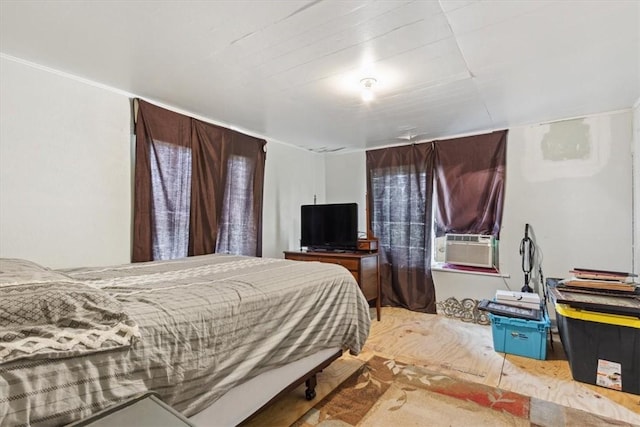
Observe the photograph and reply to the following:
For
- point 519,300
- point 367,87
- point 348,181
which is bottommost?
point 519,300

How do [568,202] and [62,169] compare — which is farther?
[568,202]

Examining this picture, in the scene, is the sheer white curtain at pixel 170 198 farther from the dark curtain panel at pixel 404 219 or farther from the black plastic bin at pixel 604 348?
the black plastic bin at pixel 604 348

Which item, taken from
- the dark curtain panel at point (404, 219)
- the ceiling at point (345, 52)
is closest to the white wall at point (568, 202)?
the ceiling at point (345, 52)

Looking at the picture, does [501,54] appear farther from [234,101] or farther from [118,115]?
[118,115]

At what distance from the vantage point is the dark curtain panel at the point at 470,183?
144 inches

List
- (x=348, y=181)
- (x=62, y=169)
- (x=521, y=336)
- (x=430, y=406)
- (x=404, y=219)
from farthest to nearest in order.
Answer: (x=348, y=181), (x=404, y=219), (x=521, y=336), (x=62, y=169), (x=430, y=406)

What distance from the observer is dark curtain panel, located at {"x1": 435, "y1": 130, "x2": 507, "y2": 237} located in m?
3.65

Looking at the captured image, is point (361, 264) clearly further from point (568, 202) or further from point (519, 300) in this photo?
point (568, 202)

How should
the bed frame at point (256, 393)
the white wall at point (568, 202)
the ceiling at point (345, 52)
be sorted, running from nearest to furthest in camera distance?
1. the bed frame at point (256, 393)
2. the ceiling at point (345, 52)
3. the white wall at point (568, 202)

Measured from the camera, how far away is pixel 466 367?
2492 mm

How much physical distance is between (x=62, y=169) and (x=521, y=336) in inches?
156

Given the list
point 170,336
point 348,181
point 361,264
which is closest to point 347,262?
point 361,264

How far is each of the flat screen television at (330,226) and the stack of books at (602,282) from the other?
207 cm

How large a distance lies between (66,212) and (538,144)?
4530 mm
